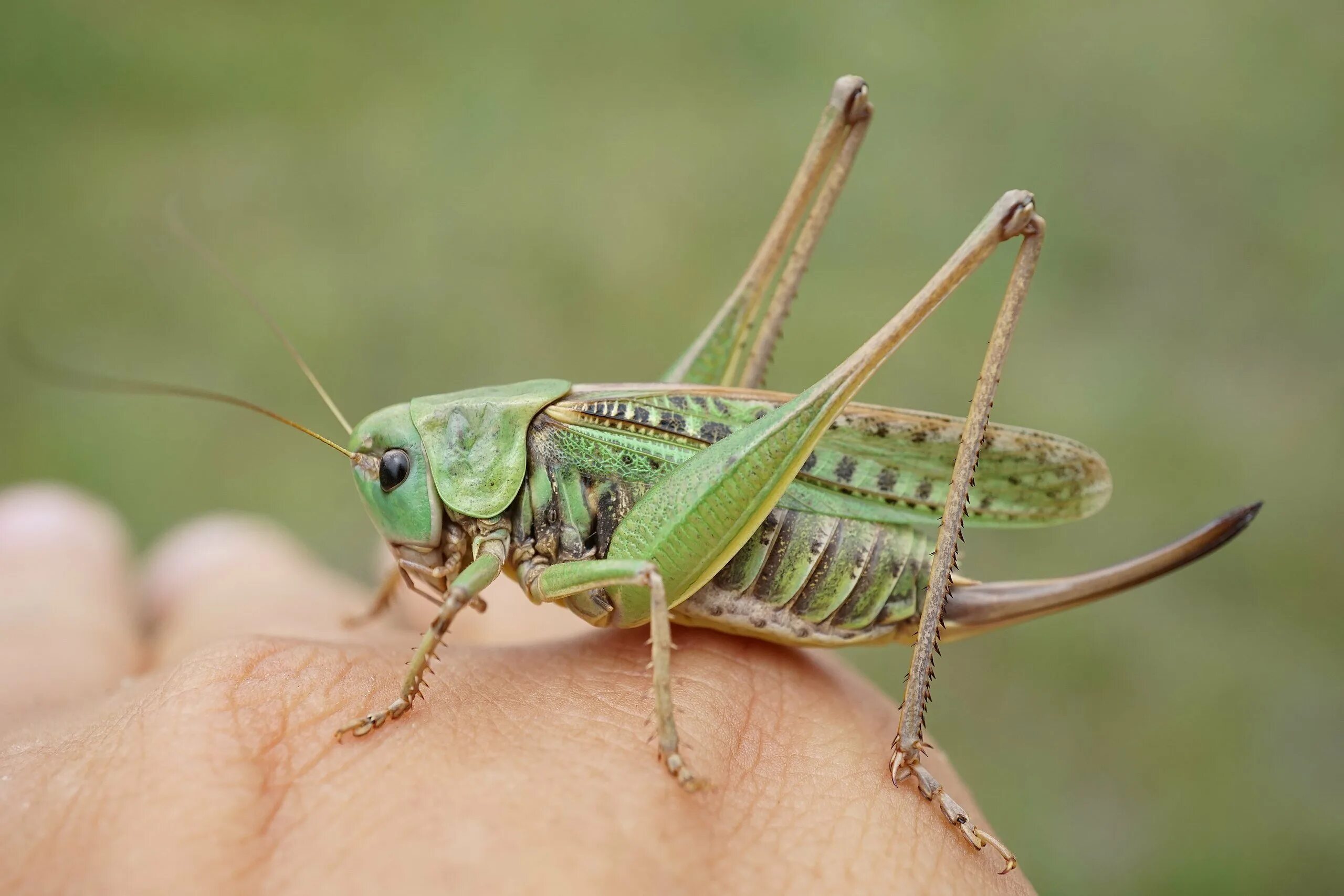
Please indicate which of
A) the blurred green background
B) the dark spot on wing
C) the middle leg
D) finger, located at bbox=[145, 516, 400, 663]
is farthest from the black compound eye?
the blurred green background

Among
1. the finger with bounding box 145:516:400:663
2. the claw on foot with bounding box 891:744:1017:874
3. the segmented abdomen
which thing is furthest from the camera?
the finger with bounding box 145:516:400:663

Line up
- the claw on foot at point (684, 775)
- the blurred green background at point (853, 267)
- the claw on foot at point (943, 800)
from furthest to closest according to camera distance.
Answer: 1. the blurred green background at point (853, 267)
2. the claw on foot at point (943, 800)
3. the claw on foot at point (684, 775)

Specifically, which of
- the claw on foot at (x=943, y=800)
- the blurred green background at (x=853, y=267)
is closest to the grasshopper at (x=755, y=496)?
the claw on foot at (x=943, y=800)

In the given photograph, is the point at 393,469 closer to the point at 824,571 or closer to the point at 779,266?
the point at 824,571

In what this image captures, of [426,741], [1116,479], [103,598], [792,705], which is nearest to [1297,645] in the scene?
[1116,479]

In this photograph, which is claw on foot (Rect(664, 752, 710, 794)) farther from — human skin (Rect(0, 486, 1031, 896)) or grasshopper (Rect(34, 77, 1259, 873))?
grasshopper (Rect(34, 77, 1259, 873))

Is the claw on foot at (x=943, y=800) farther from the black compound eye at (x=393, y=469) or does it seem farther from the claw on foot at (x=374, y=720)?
the black compound eye at (x=393, y=469)

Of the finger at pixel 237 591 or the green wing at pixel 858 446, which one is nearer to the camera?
the green wing at pixel 858 446
